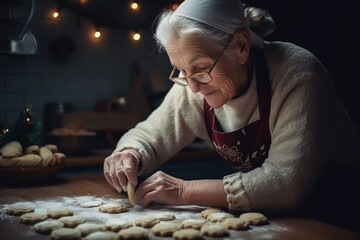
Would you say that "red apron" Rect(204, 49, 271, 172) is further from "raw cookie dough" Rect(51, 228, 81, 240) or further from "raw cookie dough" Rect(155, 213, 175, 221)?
"raw cookie dough" Rect(51, 228, 81, 240)

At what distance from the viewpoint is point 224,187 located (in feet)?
5.80

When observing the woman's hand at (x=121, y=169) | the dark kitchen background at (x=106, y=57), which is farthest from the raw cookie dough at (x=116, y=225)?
the dark kitchen background at (x=106, y=57)

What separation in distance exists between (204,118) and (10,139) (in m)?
0.88

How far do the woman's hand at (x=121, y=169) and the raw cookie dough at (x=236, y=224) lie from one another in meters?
0.49

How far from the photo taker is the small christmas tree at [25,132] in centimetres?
238

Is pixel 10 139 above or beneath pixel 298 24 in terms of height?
beneath

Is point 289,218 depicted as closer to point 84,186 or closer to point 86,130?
point 84,186

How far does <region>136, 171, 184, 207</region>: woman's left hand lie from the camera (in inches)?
72.5

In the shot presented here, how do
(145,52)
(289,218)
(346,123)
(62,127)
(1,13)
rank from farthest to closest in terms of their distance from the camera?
(145,52)
(62,127)
(1,13)
(346,123)
(289,218)

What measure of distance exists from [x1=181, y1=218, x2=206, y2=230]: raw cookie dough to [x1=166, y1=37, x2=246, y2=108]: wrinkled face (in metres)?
0.54

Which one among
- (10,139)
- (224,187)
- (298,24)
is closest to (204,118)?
(224,187)

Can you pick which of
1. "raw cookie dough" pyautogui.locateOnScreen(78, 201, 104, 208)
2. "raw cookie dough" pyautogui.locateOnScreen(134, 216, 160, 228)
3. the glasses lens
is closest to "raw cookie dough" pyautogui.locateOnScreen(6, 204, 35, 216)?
"raw cookie dough" pyautogui.locateOnScreen(78, 201, 104, 208)

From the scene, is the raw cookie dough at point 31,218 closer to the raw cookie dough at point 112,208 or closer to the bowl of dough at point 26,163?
the raw cookie dough at point 112,208

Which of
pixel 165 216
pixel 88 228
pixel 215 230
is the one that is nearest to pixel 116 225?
pixel 88 228
